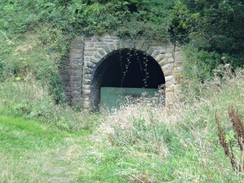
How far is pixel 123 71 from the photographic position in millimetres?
15312

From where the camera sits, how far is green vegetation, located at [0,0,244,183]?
453 centimetres

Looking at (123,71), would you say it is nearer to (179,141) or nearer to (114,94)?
(114,94)

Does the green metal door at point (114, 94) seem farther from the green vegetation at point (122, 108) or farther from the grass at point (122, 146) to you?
the grass at point (122, 146)

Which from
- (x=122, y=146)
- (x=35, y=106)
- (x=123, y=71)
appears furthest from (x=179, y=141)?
(x=123, y=71)

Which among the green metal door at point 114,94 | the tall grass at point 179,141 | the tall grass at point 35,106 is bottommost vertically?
the green metal door at point 114,94

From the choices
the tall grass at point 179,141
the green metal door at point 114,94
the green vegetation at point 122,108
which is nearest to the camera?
the tall grass at point 179,141

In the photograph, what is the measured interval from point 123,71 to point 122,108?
721 centimetres

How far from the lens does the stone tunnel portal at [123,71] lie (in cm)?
1248

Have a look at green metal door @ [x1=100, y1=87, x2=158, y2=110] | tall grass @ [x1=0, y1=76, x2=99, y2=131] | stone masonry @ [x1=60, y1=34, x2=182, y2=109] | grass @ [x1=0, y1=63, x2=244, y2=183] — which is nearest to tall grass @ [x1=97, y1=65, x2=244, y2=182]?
grass @ [x1=0, y1=63, x2=244, y2=183]

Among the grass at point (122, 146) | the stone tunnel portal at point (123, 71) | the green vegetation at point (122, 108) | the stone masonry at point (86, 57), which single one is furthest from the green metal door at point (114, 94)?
the grass at point (122, 146)

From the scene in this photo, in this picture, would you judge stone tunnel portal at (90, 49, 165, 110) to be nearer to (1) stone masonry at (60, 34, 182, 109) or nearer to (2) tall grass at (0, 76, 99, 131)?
(1) stone masonry at (60, 34, 182, 109)

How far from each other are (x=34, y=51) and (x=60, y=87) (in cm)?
145

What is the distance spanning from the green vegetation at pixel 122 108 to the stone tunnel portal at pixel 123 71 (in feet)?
4.08

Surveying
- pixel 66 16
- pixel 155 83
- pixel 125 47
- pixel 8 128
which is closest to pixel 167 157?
pixel 8 128
